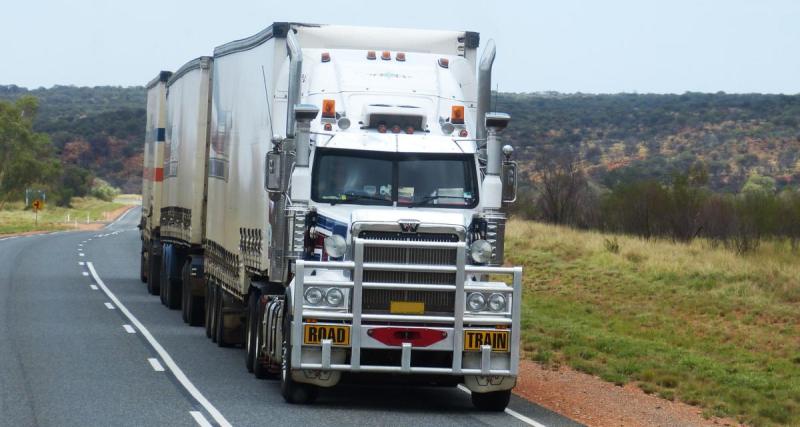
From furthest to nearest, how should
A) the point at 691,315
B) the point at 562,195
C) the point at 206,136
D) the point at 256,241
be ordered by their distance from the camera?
the point at 562,195
the point at 691,315
the point at 206,136
the point at 256,241

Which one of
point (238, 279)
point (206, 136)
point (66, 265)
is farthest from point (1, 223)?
point (238, 279)

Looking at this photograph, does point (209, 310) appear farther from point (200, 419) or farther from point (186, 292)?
point (200, 419)

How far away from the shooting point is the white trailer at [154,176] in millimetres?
30656

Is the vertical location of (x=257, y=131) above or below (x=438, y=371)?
above

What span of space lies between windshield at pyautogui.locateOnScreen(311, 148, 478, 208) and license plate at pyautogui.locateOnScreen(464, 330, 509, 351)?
164 centimetres

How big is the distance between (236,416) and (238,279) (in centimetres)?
543

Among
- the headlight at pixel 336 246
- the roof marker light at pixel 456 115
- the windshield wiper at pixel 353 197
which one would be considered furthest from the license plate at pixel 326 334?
the roof marker light at pixel 456 115

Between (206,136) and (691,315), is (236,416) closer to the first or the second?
(206,136)

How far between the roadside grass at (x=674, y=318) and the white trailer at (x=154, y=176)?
8.17 m

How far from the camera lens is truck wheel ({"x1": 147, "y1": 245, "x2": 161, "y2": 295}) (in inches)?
1205

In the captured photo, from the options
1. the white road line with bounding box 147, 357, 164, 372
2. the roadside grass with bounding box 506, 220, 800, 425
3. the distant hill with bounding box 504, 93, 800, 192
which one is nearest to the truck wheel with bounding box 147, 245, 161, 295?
the roadside grass with bounding box 506, 220, 800, 425

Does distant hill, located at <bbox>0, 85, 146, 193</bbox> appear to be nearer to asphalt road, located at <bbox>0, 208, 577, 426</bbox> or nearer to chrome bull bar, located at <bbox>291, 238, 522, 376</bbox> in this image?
asphalt road, located at <bbox>0, 208, 577, 426</bbox>

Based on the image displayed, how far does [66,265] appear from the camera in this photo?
4097cm

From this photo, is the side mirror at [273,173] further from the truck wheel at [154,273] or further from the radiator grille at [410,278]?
the truck wheel at [154,273]
